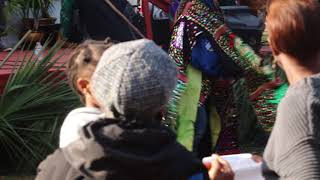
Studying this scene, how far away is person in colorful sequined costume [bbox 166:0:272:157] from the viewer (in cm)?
394

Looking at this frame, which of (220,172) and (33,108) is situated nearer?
(220,172)

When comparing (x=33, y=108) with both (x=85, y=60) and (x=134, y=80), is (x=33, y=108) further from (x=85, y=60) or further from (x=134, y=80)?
(x=134, y=80)

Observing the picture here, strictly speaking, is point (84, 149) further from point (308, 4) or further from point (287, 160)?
point (308, 4)

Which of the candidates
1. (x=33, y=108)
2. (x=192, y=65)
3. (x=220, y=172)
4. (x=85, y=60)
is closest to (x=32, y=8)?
(x=33, y=108)

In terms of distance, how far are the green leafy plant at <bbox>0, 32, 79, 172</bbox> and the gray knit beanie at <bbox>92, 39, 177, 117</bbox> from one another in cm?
292

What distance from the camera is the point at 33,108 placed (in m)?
5.00

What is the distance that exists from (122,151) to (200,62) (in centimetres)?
203

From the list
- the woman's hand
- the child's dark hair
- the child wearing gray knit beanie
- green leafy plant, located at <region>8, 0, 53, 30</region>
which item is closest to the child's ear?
the child's dark hair

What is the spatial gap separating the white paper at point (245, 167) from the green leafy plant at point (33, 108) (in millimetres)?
2410

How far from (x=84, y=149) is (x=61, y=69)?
10.5 feet

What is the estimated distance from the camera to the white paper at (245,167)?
8.64 feet

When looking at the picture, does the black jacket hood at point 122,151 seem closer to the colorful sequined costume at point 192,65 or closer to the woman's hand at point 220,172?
the woman's hand at point 220,172

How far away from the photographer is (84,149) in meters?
A: 2.01

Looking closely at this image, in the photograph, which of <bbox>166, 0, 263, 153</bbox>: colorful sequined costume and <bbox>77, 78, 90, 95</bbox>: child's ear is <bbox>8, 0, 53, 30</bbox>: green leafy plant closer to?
<bbox>166, 0, 263, 153</bbox>: colorful sequined costume
